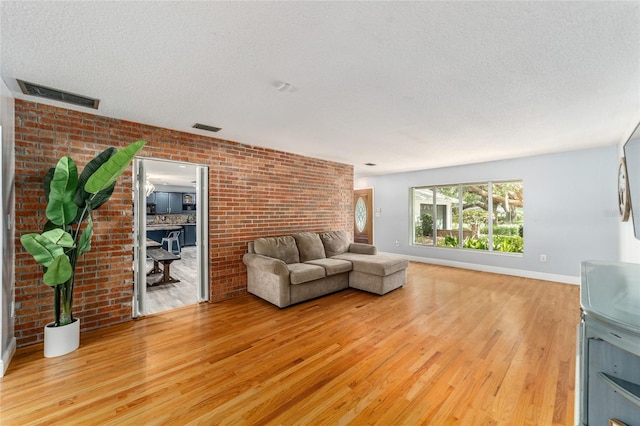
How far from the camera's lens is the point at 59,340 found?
2.45 meters

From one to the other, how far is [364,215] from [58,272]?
23.2 ft

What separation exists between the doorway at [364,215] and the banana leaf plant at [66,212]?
6545 millimetres

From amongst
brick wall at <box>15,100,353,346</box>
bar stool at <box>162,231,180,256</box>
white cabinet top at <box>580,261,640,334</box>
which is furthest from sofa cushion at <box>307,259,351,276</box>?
bar stool at <box>162,231,180,256</box>

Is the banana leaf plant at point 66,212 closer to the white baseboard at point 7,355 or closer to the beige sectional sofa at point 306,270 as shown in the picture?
the white baseboard at point 7,355

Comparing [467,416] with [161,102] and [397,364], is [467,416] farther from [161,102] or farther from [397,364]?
[161,102]

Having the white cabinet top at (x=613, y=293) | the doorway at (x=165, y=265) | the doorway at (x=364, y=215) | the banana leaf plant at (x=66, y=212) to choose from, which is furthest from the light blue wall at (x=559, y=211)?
the banana leaf plant at (x=66, y=212)

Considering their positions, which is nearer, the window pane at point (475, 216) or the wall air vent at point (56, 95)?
the wall air vent at point (56, 95)

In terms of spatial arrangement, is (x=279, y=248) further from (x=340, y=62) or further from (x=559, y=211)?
(x=559, y=211)

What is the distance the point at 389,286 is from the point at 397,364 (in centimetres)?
200

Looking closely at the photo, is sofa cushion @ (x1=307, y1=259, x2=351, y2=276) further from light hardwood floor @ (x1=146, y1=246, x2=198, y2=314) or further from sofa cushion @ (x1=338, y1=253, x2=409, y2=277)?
light hardwood floor @ (x1=146, y1=246, x2=198, y2=314)

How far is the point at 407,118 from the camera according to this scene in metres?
3.14

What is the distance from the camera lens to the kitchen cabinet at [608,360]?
1066 millimetres

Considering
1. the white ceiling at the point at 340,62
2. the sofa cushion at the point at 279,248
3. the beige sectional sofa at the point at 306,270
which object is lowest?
the beige sectional sofa at the point at 306,270

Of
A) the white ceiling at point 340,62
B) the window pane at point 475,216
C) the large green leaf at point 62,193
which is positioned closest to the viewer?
the white ceiling at point 340,62
